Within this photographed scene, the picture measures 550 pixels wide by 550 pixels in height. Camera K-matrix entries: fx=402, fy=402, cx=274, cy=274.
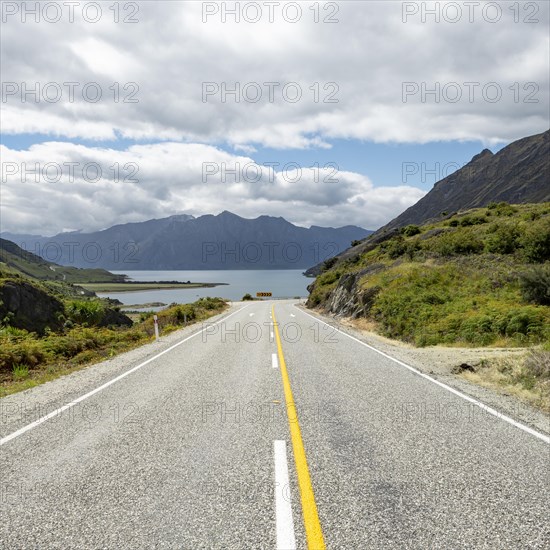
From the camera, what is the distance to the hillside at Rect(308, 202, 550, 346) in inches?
620

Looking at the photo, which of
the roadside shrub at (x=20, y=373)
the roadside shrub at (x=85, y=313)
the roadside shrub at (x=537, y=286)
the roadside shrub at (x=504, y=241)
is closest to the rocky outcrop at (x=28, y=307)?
the roadside shrub at (x=85, y=313)

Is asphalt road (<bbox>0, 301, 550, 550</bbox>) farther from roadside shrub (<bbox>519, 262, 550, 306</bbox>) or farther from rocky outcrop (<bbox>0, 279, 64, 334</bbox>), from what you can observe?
rocky outcrop (<bbox>0, 279, 64, 334</bbox>)

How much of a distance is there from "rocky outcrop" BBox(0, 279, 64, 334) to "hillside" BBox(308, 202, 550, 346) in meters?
23.4

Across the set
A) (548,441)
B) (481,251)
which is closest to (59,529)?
(548,441)

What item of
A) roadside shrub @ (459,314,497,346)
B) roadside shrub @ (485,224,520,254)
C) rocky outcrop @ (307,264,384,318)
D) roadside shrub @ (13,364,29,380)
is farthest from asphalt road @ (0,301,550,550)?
roadside shrub @ (485,224,520,254)

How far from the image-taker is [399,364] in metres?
12.1

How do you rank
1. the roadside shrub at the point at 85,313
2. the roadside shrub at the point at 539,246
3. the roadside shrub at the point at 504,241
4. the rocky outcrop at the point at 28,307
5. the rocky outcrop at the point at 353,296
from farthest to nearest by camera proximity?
1. the roadside shrub at the point at 85,313
2. the roadside shrub at the point at 504,241
3. the rocky outcrop at the point at 28,307
4. the rocky outcrop at the point at 353,296
5. the roadside shrub at the point at 539,246

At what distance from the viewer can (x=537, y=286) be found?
57.4 ft

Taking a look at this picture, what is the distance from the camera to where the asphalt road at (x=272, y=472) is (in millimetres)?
3508

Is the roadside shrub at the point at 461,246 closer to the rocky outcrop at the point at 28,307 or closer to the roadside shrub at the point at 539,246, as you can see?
the roadside shrub at the point at 539,246

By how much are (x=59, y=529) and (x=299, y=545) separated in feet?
7.03

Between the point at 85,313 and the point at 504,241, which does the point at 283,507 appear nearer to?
the point at 504,241

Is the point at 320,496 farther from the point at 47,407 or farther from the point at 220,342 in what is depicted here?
the point at 220,342

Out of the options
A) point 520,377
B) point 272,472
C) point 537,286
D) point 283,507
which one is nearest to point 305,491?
point 283,507
